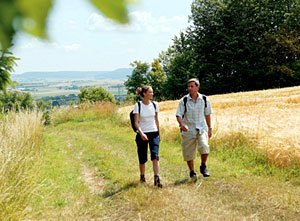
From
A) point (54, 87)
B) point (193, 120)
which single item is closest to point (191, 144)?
point (193, 120)

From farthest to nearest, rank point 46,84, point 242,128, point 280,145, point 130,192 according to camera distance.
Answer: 1. point 242,128
2. point 280,145
3. point 130,192
4. point 46,84

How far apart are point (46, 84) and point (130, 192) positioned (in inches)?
179

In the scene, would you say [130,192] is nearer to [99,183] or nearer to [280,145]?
[99,183]

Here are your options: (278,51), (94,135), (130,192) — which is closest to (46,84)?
(130,192)

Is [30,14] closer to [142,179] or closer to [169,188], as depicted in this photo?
[169,188]

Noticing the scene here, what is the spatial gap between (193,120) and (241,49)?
104 feet

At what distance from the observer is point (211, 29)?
39500mm

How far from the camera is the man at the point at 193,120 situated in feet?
19.3

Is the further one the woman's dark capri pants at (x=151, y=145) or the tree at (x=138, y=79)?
the tree at (x=138, y=79)

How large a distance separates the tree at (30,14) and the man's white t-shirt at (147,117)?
5.15 metres

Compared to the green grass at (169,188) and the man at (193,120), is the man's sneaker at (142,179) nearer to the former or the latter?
the green grass at (169,188)

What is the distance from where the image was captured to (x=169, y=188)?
561cm

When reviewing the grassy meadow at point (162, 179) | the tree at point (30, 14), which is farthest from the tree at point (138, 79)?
the tree at point (30, 14)

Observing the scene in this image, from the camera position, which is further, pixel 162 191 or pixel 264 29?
pixel 264 29
